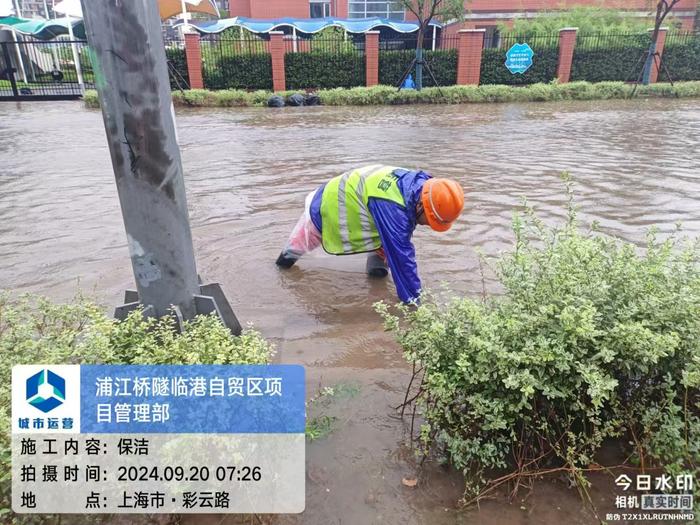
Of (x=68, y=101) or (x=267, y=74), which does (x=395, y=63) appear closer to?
(x=267, y=74)

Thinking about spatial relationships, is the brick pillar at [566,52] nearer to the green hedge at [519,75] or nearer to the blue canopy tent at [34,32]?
the green hedge at [519,75]

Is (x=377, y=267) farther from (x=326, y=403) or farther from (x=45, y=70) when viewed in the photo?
(x=45, y=70)

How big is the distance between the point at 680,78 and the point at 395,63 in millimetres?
13298

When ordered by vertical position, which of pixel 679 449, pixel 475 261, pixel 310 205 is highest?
pixel 310 205

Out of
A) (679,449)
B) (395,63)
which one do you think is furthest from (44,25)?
(679,449)

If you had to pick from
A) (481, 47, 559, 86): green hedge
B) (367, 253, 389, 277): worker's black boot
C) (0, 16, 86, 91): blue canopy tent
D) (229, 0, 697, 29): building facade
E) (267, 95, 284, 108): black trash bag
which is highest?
(229, 0, 697, 29): building facade

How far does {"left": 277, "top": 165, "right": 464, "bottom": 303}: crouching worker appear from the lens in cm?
345

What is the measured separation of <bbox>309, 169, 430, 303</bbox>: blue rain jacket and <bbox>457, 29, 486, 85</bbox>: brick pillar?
19888 mm

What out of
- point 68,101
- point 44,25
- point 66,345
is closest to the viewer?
point 66,345

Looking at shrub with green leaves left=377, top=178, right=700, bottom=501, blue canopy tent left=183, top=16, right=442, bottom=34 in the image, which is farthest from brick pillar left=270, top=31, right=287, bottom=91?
shrub with green leaves left=377, top=178, right=700, bottom=501

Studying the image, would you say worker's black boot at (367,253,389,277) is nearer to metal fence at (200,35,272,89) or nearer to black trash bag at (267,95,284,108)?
black trash bag at (267,95,284,108)

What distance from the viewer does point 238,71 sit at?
69.1 feet

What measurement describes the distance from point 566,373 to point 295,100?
17724 millimetres

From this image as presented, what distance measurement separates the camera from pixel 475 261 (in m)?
4.97
